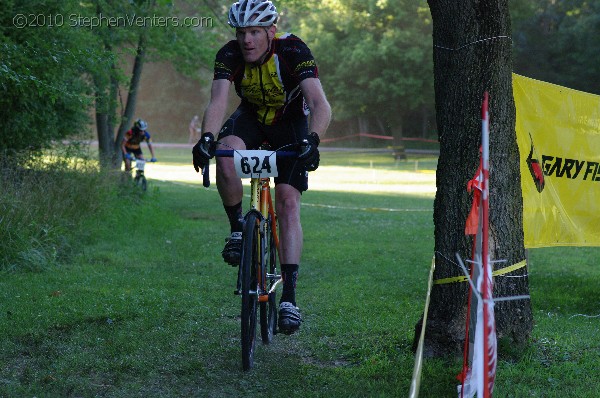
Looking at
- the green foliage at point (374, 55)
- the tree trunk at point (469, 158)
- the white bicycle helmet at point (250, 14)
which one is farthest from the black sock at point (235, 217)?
the green foliage at point (374, 55)

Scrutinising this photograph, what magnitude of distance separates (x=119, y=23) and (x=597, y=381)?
50.2 ft

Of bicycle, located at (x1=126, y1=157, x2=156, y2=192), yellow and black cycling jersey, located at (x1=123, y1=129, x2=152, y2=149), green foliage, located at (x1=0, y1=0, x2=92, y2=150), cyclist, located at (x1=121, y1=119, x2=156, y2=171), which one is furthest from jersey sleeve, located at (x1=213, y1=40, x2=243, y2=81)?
yellow and black cycling jersey, located at (x1=123, y1=129, x2=152, y2=149)

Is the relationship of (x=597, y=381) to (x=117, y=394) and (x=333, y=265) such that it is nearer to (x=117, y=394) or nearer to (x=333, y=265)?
(x=117, y=394)

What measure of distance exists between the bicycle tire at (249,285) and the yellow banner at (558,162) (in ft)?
10.1

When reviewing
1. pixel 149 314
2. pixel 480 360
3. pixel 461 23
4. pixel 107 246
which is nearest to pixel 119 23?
pixel 107 246

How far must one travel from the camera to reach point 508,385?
204 inches

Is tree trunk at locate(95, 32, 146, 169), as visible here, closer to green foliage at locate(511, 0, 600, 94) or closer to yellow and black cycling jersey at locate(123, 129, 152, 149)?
yellow and black cycling jersey at locate(123, 129, 152, 149)

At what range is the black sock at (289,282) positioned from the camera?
19.4 ft

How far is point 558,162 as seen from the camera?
8.14 metres

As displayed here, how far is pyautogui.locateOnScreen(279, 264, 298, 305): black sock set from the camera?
5902 millimetres

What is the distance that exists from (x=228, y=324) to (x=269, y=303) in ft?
2.75

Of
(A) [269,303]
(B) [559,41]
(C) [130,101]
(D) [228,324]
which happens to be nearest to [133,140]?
(C) [130,101]

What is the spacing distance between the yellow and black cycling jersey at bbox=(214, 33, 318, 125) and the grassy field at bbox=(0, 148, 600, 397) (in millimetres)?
1683

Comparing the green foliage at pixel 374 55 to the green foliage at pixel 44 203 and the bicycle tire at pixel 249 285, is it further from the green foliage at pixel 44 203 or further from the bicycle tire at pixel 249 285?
the bicycle tire at pixel 249 285
